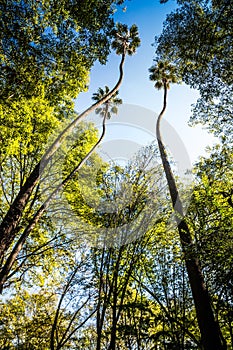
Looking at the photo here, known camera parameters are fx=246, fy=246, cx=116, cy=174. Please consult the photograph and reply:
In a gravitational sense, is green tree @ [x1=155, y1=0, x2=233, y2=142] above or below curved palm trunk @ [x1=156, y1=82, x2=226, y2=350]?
above

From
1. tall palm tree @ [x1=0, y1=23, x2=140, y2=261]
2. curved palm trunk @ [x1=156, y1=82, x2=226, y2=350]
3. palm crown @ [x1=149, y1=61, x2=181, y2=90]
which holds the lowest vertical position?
curved palm trunk @ [x1=156, y1=82, x2=226, y2=350]

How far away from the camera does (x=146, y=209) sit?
29.1 ft

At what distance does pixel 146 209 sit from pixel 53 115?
533cm

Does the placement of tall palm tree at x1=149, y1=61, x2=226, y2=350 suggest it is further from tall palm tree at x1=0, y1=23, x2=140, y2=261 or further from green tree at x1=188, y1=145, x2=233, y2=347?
tall palm tree at x1=0, y1=23, x2=140, y2=261

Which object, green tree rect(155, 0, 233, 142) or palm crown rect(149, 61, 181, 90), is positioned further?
palm crown rect(149, 61, 181, 90)

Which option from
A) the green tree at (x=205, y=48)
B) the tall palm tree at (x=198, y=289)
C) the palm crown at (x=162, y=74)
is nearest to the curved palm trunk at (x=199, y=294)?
the tall palm tree at (x=198, y=289)

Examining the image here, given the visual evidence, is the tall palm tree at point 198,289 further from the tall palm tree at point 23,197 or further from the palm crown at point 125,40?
the palm crown at point 125,40

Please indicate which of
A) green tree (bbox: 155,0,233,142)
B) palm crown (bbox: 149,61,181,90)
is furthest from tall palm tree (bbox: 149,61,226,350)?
palm crown (bbox: 149,61,181,90)

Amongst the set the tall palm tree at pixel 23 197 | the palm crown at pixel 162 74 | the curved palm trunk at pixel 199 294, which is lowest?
the curved palm trunk at pixel 199 294

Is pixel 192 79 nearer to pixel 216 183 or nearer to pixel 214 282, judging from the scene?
pixel 216 183

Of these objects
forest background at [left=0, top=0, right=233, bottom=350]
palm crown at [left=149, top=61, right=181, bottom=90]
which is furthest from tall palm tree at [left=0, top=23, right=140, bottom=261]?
palm crown at [left=149, top=61, right=181, bottom=90]

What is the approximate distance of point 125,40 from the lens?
1619 cm

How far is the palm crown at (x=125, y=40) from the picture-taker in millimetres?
16094

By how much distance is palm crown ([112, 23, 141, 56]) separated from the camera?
634 inches
